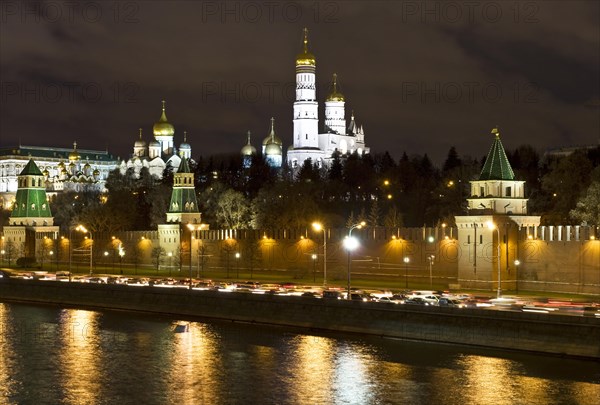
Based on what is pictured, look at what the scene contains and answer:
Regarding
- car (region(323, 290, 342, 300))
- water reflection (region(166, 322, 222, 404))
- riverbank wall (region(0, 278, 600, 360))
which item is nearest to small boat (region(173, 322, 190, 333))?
water reflection (region(166, 322, 222, 404))

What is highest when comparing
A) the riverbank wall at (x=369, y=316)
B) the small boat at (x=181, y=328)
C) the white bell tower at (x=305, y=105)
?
the white bell tower at (x=305, y=105)

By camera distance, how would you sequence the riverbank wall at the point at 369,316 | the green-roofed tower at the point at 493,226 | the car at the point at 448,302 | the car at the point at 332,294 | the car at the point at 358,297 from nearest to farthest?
1. the riverbank wall at the point at 369,316
2. the car at the point at 448,302
3. the car at the point at 358,297
4. the car at the point at 332,294
5. the green-roofed tower at the point at 493,226

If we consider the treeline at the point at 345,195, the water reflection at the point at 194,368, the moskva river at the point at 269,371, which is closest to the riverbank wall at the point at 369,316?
the moskva river at the point at 269,371

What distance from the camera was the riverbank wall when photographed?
31.2 m

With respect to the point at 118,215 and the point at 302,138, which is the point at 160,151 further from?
the point at 118,215

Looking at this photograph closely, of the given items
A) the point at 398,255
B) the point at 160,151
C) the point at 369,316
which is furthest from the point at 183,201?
the point at 160,151

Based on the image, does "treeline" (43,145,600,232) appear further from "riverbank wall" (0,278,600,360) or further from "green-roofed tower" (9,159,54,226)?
"riverbank wall" (0,278,600,360)

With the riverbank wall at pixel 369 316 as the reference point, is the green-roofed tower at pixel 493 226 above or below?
above

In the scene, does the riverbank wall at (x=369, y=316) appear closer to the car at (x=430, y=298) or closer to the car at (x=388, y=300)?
the car at (x=388, y=300)

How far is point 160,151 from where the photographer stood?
13300 centimetres

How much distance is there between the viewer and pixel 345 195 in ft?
288

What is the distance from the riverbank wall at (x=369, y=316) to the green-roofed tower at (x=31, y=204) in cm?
2646

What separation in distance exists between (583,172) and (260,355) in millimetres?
33143

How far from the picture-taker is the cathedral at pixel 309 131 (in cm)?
11525
